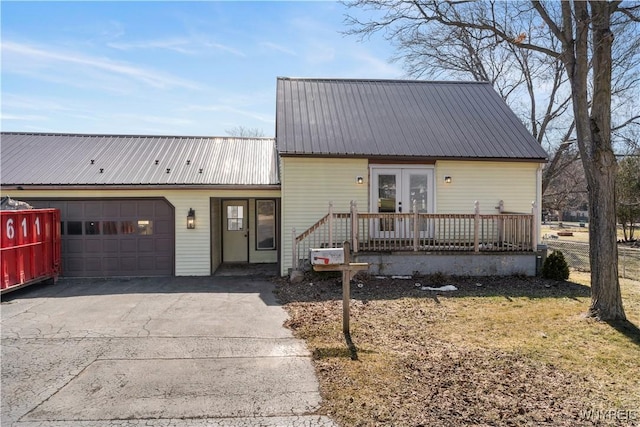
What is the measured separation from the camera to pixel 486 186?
10.9 metres

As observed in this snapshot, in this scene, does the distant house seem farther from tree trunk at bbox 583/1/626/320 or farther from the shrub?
tree trunk at bbox 583/1/626/320

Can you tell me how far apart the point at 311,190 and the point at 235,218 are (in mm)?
3373

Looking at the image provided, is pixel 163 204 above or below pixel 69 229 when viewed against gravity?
above

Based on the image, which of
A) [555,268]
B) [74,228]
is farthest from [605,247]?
[74,228]

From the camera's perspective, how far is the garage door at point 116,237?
33.6 feet

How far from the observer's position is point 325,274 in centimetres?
928

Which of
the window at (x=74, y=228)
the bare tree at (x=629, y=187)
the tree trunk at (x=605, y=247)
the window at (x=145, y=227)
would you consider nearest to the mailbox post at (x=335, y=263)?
the tree trunk at (x=605, y=247)

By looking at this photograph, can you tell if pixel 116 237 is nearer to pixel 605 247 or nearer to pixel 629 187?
pixel 605 247

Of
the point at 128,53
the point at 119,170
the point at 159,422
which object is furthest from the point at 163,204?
the point at 159,422

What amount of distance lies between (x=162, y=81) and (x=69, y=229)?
22.6 feet

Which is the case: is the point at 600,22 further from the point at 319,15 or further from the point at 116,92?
the point at 116,92

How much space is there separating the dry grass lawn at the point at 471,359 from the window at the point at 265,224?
181 inches

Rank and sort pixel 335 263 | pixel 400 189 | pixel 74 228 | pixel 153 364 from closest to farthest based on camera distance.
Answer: pixel 153 364
pixel 335 263
pixel 74 228
pixel 400 189

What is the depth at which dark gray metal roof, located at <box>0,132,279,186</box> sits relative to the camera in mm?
10484
